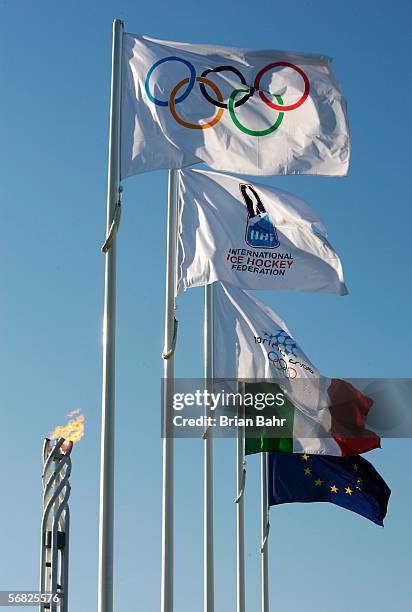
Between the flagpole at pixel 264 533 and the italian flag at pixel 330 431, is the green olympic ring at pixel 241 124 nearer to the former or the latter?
the italian flag at pixel 330 431

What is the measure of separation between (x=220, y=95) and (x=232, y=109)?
0.33 meters

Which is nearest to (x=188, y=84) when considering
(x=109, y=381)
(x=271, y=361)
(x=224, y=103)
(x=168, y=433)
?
(x=224, y=103)

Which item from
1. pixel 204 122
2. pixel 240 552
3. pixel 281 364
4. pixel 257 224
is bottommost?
pixel 240 552

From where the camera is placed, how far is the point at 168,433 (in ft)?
74.9

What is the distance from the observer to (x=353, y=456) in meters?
33.2

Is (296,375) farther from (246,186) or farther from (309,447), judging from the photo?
(246,186)

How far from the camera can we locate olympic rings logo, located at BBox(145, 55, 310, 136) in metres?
22.0

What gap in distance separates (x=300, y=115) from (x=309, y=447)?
10.4 m

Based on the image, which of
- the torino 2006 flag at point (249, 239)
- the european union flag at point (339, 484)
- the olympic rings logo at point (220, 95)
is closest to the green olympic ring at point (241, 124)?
the olympic rings logo at point (220, 95)

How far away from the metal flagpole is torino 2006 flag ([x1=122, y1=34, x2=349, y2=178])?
261 cm

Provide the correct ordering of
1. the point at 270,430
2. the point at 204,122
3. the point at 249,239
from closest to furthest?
1. the point at 204,122
2. the point at 249,239
3. the point at 270,430

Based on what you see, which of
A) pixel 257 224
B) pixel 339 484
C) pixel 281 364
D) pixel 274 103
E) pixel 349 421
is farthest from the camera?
pixel 339 484

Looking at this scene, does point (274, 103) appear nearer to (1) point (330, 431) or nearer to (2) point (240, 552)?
(1) point (330, 431)

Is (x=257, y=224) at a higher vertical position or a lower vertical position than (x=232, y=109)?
lower
